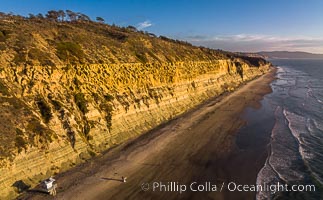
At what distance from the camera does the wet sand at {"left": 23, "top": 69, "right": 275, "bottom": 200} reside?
20438 mm

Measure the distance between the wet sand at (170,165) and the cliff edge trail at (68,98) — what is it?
1.79m

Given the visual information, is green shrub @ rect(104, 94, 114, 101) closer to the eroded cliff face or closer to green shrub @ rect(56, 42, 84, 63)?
the eroded cliff face

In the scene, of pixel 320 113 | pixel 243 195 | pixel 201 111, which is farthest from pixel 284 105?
pixel 243 195

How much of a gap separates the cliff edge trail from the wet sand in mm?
1786

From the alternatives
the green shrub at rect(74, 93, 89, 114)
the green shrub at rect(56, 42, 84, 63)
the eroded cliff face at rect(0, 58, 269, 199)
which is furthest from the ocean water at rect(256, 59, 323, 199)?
the green shrub at rect(56, 42, 84, 63)

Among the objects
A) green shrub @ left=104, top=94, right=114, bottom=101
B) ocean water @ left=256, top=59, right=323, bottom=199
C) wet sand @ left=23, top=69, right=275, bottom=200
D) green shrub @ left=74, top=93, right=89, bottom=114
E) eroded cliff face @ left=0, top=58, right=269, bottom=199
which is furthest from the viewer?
green shrub @ left=104, top=94, right=114, bottom=101

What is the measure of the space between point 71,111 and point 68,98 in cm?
171

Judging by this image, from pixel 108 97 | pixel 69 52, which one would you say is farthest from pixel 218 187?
A: pixel 69 52

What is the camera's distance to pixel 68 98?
91.2ft

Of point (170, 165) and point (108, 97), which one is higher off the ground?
point (108, 97)

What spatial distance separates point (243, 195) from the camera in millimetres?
20016

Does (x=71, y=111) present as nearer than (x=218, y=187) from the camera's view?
No

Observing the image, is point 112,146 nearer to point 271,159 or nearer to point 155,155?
point 155,155

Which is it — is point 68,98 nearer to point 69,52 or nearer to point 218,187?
point 69,52
